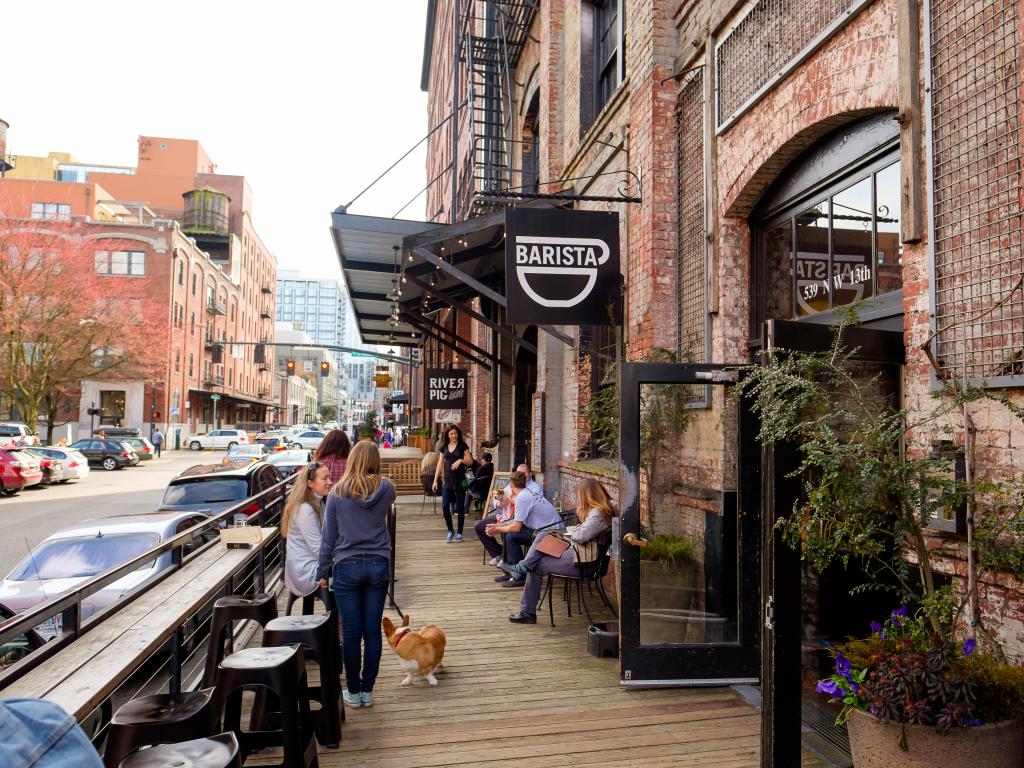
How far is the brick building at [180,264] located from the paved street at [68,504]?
25.9 feet

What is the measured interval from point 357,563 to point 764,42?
5.08 metres

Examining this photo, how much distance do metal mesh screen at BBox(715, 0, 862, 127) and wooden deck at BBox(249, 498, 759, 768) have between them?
467cm

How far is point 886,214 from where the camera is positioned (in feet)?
16.0

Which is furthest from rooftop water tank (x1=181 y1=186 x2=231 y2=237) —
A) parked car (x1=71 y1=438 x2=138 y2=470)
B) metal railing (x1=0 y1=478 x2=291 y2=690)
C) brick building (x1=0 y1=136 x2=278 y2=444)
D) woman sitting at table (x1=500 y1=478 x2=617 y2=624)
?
woman sitting at table (x1=500 y1=478 x2=617 y2=624)

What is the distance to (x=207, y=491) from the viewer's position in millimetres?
10672

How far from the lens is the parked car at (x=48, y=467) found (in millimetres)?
24406

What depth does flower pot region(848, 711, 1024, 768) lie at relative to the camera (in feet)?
9.23

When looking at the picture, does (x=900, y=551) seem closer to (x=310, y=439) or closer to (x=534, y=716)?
(x=534, y=716)

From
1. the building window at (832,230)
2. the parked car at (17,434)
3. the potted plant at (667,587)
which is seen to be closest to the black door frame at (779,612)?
the building window at (832,230)

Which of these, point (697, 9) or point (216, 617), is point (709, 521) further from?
point (697, 9)

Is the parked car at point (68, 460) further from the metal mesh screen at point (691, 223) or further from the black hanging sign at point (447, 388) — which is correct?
the metal mesh screen at point (691, 223)

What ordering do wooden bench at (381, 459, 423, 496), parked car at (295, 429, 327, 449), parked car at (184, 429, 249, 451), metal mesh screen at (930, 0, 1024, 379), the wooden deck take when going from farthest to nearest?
1. parked car at (184, 429, 249, 451)
2. parked car at (295, 429, 327, 449)
3. wooden bench at (381, 459, 423, 496)
4. the wooden deck
5. metal mesh screen at (930, 0, 1024, 379)

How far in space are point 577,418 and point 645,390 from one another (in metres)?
3.80

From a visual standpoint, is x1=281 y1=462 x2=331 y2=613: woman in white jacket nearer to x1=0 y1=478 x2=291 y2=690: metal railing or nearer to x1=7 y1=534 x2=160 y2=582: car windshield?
x1=0 y1=478 x2=291 y2=690: metal railing
